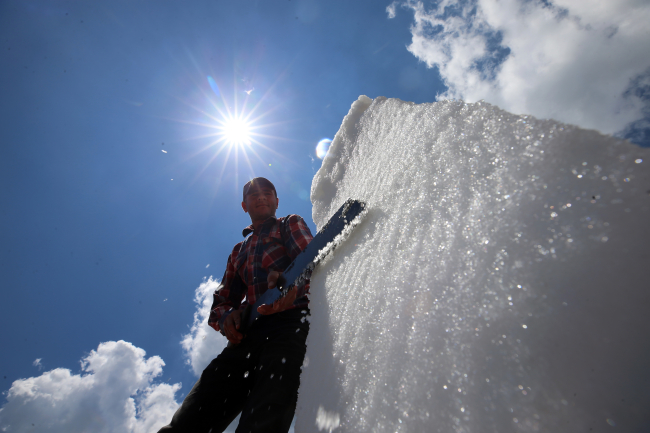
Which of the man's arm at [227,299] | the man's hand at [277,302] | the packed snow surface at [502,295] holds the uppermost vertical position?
the man's arm at [227,299]

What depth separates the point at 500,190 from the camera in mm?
338

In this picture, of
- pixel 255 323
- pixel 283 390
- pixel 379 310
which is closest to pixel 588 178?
pixel 379 310

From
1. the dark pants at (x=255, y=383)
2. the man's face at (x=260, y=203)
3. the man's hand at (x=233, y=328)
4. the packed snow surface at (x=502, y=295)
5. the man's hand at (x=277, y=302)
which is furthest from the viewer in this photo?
the man's face at (x=260, y=203)

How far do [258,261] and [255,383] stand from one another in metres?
0.55

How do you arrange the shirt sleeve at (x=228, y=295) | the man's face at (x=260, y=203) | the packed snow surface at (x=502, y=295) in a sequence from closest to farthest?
the packed snow surface at (x=502, y=295)
the shirt sleeve at (x=228, y=295)
the man's face at (x=260, y=203)

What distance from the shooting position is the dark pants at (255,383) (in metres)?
0.83

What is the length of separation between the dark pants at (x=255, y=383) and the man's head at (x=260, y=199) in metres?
0.63

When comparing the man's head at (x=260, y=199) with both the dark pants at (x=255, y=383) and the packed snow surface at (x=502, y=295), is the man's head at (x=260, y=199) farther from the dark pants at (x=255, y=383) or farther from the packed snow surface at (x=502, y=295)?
the packed snow surface at (x=502, y=295)

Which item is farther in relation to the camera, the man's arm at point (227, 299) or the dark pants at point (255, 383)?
the man's arm at point (227, 299)

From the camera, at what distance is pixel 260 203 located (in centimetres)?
159

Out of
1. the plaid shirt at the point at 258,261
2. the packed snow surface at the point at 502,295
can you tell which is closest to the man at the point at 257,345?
the plaid shirt at the point at 258,261

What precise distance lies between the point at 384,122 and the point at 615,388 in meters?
0.72

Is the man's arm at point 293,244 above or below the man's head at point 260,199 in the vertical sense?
below

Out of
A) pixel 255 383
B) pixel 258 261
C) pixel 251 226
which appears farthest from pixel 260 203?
pixel 255 383
